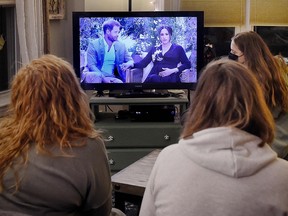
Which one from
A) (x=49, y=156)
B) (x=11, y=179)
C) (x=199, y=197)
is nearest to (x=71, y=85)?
(x=49, y=156)

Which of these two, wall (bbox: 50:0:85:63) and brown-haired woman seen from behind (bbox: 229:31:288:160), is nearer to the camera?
brown-haired woman seen from behind (bbox: 229:31:288:160)

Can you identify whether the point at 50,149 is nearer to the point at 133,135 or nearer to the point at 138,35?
the point at 133,135

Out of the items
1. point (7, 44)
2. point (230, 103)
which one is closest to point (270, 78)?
point (230, 103)

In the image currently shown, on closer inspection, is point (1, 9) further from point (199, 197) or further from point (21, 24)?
point (199, 197)

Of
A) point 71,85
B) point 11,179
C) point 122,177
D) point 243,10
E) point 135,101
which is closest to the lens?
point 11,179

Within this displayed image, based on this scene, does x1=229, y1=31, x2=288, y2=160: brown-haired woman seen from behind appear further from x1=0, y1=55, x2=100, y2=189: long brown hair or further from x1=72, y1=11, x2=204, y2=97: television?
x1=72, y1=11, x2=204, y2=97: television

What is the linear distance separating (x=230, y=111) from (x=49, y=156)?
2.11ft

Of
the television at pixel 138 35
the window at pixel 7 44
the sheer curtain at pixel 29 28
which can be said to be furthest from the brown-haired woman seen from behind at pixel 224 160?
the television at pixel 138 35

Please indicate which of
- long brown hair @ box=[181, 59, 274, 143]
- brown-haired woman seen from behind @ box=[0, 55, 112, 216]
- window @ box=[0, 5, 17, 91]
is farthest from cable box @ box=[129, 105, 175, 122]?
long brown hair @ box=[181, 59, 274, 143]

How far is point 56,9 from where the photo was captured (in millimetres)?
4602

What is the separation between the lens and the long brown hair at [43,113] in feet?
5.80

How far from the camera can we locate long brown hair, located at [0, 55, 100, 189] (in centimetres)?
177

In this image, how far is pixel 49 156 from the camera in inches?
68.5

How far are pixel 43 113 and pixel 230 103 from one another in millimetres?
681
